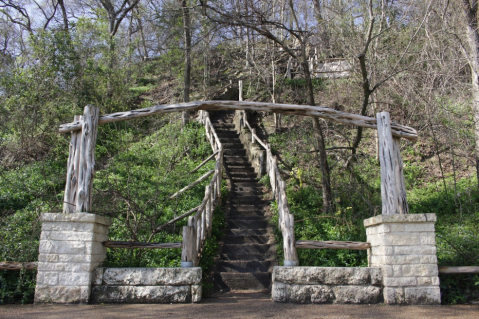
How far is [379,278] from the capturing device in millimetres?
5172

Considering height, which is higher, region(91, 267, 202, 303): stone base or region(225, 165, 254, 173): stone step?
region(225, 165, 254, 173): stone step

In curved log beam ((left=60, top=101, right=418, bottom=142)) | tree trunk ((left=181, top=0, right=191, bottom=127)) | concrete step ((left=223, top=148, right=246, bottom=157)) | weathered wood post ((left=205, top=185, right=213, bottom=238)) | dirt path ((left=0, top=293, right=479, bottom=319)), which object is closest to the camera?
dirt path ((left=0, top=293, right=479, bottom=319))

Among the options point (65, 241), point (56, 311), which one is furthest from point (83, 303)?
point (65, 241)

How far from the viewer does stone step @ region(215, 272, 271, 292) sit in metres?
6.50

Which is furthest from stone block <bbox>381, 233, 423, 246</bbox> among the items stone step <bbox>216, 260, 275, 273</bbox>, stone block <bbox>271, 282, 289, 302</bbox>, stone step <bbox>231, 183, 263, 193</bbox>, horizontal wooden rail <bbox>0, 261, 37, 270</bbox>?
stone step <bbox>231, 183, 263, 193</bbox>

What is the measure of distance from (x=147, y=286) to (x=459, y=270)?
4271mm

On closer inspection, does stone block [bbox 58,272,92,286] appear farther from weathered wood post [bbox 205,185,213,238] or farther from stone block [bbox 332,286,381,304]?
stone block [bbox 332,286,381,304]

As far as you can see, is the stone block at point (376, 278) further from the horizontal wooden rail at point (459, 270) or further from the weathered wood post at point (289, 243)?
the weathered wood post at point (289, 243)

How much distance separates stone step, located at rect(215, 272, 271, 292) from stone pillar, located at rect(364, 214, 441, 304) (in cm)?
209

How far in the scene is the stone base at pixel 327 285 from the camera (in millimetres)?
5113

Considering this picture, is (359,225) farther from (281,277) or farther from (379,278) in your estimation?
(281,277)

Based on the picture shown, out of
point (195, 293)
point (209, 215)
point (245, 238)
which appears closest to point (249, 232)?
point (245, 238)

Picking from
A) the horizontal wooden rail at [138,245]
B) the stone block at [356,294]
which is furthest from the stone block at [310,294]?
the horizontal wooden rail at [138,245]

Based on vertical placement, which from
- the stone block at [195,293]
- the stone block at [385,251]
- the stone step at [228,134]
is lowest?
the stone block at [195,293]
